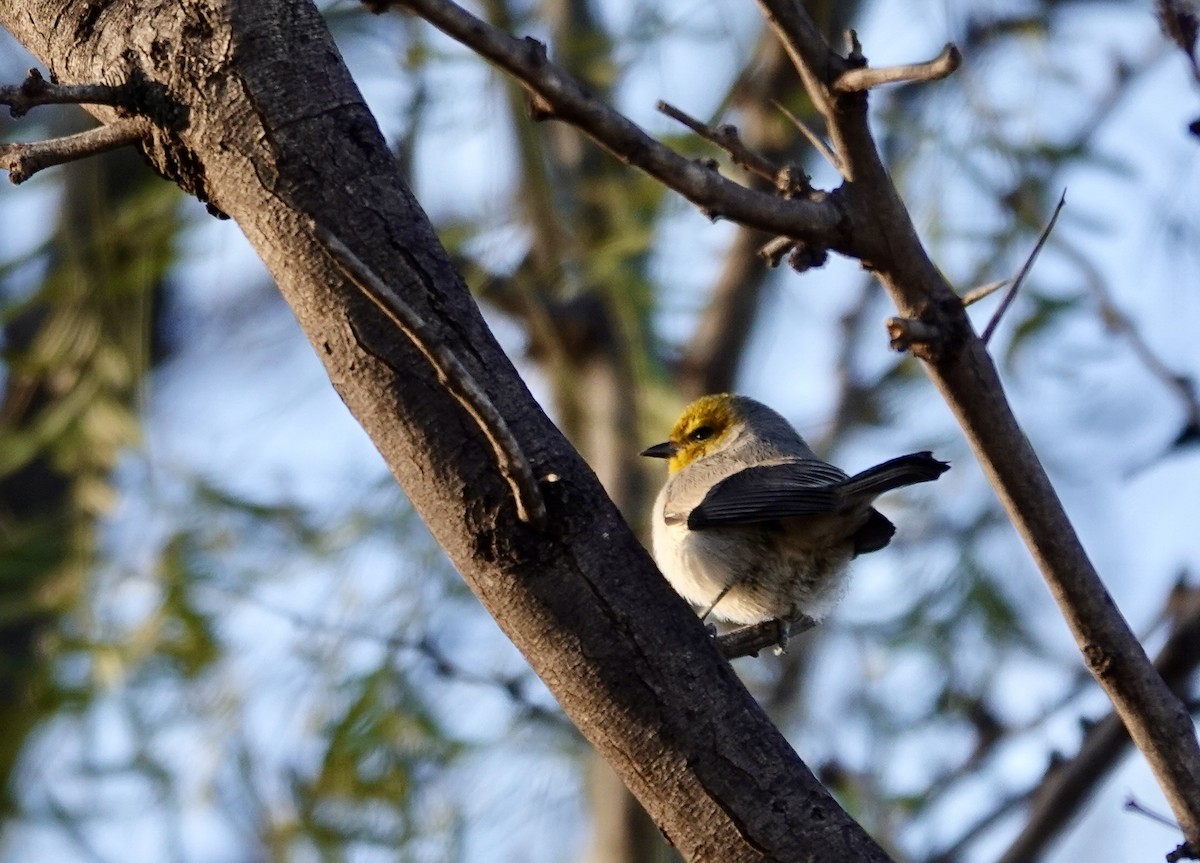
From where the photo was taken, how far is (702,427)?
13.6 ft

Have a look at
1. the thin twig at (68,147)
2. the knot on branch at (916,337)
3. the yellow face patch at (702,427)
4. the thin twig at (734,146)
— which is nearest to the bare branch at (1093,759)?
the knot on branch at (916,337)

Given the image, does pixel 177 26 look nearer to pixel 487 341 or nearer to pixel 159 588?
pixel 487 341

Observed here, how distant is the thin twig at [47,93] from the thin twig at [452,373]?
407 millimetres

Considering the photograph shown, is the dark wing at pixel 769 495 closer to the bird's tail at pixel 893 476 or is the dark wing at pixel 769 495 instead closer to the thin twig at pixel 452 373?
the bird's tail at pixel 893 476

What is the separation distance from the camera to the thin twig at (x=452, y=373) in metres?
1.47

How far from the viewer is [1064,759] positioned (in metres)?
3.00

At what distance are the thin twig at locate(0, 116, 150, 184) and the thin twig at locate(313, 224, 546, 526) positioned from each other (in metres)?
0.41

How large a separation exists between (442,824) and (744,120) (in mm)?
3231

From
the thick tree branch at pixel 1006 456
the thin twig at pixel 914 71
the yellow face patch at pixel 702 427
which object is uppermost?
the yellow face patch at pixel 702 427

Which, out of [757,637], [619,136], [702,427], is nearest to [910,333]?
[619,136]

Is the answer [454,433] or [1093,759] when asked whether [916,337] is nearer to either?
[454,433]

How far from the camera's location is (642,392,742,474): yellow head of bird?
13.5ft

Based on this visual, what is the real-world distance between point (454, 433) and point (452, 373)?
0.16 meters

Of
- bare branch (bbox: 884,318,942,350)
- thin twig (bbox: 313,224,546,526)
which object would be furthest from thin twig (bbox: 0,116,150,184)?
bare branch (bbox: 884,318,942,350)
